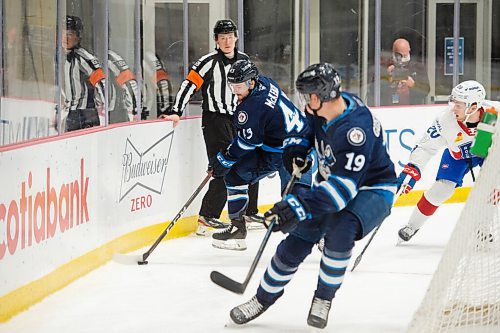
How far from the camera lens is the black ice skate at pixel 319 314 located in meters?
3.81

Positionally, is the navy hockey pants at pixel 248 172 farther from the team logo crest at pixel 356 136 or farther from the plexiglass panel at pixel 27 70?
the team logo crest at pixel 356 136

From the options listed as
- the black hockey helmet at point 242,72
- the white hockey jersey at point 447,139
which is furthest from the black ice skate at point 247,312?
the white hockey jersey at point 447,139

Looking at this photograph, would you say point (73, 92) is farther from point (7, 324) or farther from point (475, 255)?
point (475, 255)

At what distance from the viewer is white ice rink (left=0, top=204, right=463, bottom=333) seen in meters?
4.07

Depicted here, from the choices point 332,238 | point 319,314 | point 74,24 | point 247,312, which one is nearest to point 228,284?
point 247,312

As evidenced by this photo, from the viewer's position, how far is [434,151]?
224 inches

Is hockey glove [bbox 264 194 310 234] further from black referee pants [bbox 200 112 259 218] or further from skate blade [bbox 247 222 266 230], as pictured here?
skate blade [bbox 247 222 266 230]

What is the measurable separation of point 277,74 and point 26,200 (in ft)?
11.6

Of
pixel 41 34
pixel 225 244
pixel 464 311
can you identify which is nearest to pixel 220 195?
pixel 225 244

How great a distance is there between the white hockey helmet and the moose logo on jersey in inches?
68.0

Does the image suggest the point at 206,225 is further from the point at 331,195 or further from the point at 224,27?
the point at 331,195

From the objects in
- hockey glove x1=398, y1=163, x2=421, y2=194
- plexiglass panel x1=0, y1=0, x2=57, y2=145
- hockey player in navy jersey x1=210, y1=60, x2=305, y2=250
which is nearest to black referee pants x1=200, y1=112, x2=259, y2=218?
hockey player in navy jersey x1=210, y1=60, x2=305, y2=250

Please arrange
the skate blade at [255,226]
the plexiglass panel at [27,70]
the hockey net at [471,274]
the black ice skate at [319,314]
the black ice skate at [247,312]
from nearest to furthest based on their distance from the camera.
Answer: the hockey net at [471,274]
the black ice skate at [319,314]
the black ice skate at [247,312]
the plexiglass panel at [27,70]
the skate blade at [255,226]

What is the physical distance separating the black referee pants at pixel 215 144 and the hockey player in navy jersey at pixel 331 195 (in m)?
2.18
